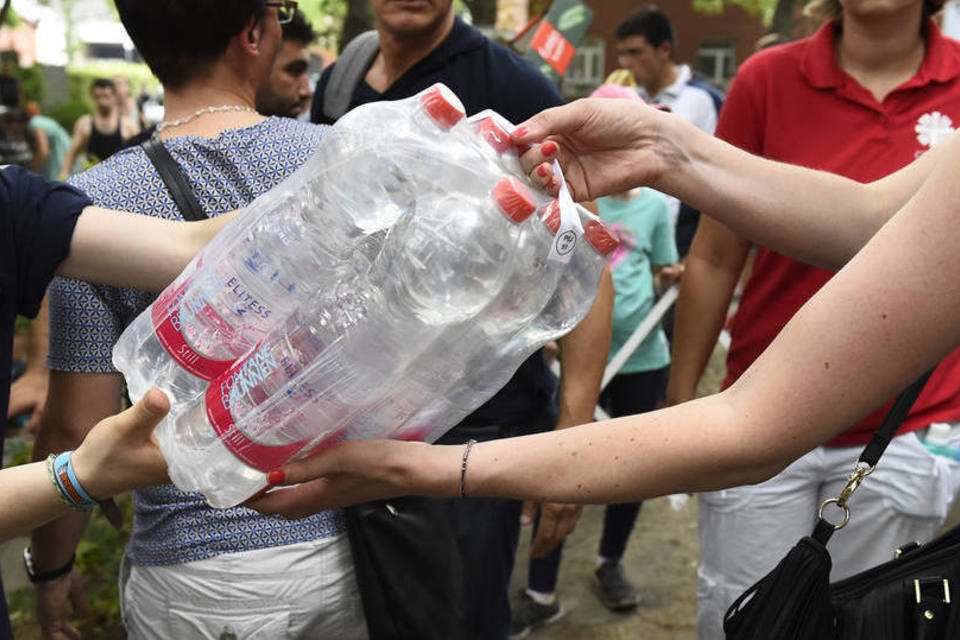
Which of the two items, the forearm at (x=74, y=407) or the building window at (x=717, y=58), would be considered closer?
the forearm at (x=74, y=407)

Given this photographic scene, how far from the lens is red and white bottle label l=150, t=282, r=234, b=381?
1454mm

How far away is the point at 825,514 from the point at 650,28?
476 centimetres

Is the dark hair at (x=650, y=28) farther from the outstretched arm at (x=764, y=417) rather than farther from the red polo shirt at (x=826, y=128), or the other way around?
the outstretched arm at (x=764, y=417)

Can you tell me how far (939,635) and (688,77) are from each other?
18.8 ft

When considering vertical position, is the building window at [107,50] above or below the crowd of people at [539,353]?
below

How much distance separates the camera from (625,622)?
13.9 feet

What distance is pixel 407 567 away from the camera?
2.01m

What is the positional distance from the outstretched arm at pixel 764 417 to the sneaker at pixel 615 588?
2974 millimetres

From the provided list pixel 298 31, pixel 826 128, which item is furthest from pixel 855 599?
pixel 298 31

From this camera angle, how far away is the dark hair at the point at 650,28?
6.52 metres

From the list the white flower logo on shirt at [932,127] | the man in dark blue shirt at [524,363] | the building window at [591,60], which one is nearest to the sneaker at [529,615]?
the man in dark blue shirt at [524,363]

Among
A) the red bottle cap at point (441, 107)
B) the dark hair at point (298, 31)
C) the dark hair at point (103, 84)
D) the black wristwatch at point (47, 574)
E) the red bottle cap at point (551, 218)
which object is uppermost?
the red bottle cap at point (441, 107)

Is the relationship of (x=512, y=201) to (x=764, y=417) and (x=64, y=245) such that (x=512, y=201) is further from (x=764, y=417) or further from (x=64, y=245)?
(x=64, y=245)

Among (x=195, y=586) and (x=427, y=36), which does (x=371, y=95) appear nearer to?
(x=427, y=36)
